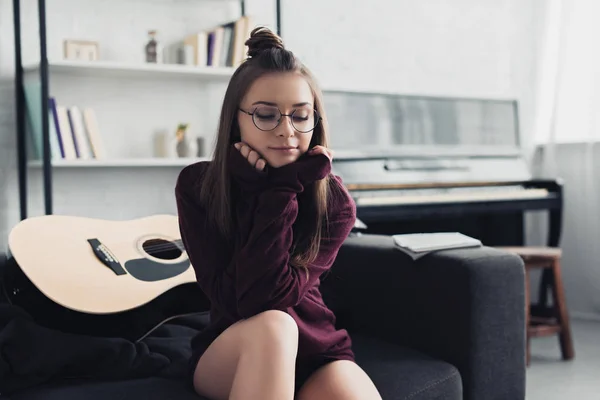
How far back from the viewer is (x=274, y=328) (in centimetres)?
121

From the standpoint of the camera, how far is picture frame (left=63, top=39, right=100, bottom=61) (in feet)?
9.58

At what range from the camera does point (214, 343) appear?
131cm

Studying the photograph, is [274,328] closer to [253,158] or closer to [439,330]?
[253,158]

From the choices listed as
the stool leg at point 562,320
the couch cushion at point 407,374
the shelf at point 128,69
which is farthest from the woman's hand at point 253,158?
the stool leg at point 562,320

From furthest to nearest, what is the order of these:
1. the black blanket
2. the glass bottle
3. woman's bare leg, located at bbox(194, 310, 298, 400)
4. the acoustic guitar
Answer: the glass bottle < the acoustic guitar < the black blanket < woman's bare leg, located at bbox(194, 310, 298, 400)

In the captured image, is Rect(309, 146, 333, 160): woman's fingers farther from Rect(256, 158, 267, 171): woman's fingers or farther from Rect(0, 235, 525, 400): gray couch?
Rect(0, 235, 525, 400): gray couch

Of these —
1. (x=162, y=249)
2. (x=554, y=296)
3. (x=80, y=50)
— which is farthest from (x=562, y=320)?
(x=80, y=50)

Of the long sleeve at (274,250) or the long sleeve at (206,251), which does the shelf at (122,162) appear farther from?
the long sleeve at (274,250)

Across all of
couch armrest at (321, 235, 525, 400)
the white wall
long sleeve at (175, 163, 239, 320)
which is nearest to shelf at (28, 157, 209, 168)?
the white wall

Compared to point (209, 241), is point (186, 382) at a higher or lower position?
lower

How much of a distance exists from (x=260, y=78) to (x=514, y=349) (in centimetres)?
89

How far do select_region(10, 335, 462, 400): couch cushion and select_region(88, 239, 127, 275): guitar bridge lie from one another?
0.37 m

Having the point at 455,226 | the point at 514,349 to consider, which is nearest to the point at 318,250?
the point at 514,349

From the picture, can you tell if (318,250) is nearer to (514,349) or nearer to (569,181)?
(514,349)
